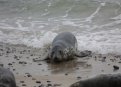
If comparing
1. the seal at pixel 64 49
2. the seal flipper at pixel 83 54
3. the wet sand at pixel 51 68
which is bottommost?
the wet sand at pixel 51 68

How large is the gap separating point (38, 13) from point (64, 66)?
1089 cm

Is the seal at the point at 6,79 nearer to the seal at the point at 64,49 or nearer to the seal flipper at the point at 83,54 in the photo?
the seal at the point at 64,49

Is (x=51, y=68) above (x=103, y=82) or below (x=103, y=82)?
below

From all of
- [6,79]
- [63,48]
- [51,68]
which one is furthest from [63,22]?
[6,79]

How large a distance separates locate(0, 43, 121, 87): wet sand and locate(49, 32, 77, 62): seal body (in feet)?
0.94

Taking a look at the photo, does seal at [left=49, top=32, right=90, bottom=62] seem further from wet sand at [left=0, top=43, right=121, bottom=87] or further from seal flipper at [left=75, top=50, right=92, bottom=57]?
wet sand at [left=0, top=43, right=121, bottom=87]

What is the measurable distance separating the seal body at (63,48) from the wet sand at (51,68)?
0.94ft

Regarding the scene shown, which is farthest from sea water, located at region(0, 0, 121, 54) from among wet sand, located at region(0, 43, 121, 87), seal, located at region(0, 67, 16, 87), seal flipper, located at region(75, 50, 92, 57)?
seal, located at region(0, 67, 16, 87)

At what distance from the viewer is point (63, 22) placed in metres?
16.4

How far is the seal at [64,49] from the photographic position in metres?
10.0

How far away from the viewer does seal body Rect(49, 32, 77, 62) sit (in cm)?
1005

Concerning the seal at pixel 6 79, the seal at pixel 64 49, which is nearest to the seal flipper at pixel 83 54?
the seal at pixel 64 49

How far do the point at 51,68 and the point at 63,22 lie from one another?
24.8 feet

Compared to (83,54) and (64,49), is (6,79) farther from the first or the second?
(83,54)
